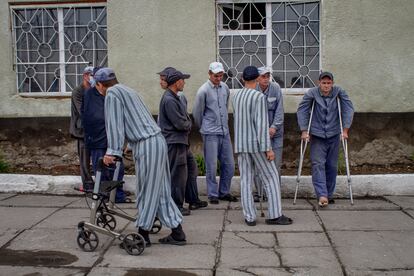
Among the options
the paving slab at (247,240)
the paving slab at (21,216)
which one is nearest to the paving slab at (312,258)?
the paving slab at (247,240)

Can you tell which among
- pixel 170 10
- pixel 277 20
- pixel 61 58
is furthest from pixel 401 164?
pixel 61 58

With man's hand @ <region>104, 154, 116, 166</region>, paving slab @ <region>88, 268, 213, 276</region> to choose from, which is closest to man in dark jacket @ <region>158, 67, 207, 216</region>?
man's hand @ <region>104, 154, 116, 166</region>

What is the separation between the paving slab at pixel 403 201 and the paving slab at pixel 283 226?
1.28 meters

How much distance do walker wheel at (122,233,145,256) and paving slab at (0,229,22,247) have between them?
1426 millimetres

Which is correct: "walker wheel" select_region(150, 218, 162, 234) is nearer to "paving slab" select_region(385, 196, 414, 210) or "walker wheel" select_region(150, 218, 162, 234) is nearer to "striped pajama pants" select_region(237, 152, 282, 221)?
"striped pajama pants" select_region(237, 152, 282, 221)

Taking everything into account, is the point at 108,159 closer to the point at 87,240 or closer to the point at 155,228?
the point at 87,240

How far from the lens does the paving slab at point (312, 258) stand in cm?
536

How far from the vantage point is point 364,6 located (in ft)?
28.9

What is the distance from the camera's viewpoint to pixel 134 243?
5652mm

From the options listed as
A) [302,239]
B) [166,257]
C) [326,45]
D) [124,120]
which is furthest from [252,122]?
[326,45]

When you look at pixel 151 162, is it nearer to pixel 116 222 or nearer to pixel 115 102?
pixel 115 102

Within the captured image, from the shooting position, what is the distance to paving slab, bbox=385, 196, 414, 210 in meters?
7.65

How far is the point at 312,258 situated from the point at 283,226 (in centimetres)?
120

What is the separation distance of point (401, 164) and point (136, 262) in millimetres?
5116
